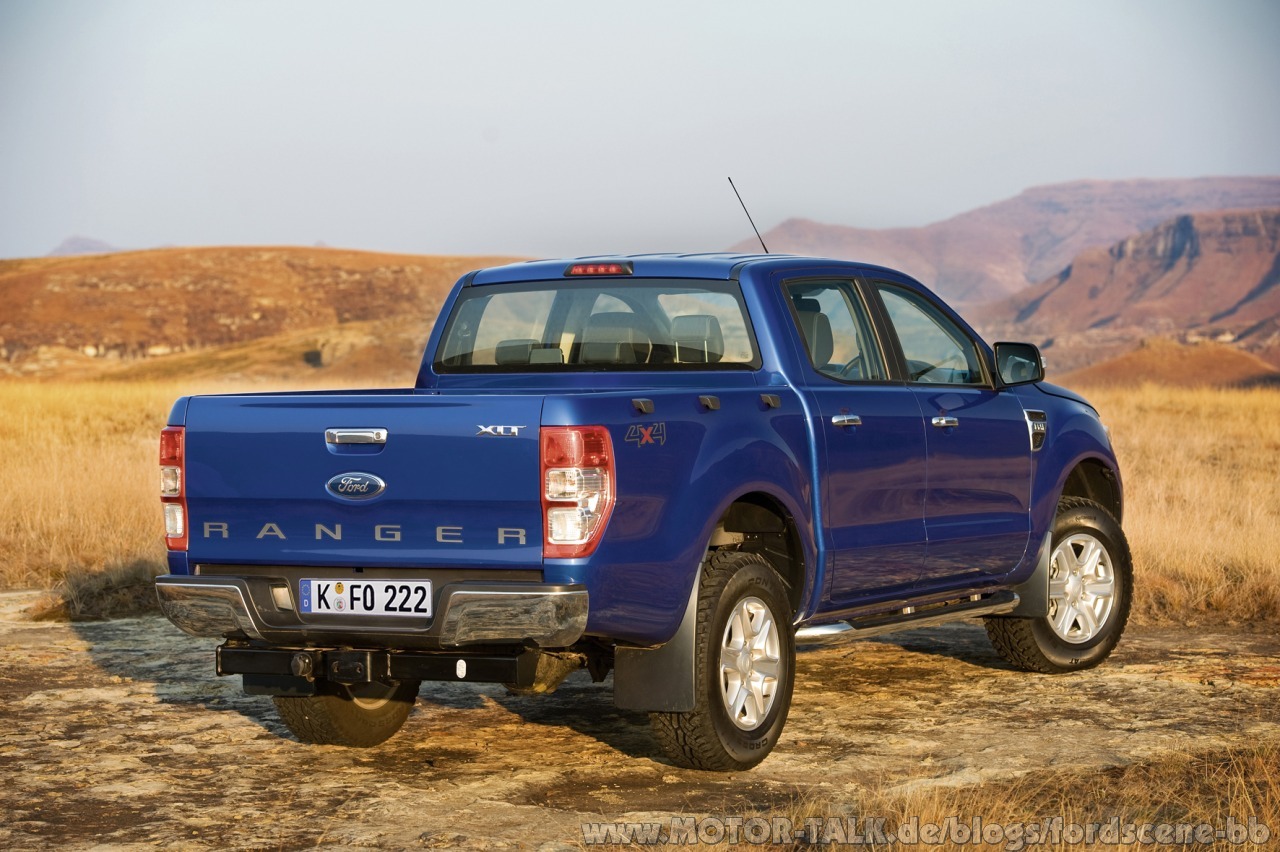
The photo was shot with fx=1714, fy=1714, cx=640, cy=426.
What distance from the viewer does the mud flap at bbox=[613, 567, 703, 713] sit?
5875mm

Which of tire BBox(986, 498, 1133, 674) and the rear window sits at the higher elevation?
the rear window

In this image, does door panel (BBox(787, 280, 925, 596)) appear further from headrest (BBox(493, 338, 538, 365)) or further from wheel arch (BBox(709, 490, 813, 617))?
headrest (BBox(493, 338, 538, 365))

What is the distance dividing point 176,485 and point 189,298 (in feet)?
352

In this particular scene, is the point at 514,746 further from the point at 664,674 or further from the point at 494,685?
the point at 494,685

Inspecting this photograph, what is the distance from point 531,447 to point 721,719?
1.35 meters

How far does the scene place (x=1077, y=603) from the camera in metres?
8.56

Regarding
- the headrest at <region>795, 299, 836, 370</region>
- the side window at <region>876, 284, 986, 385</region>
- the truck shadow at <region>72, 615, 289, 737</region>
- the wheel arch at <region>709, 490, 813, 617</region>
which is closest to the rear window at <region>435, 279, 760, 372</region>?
the headrest at <region>795, 299, 836, 370</region>

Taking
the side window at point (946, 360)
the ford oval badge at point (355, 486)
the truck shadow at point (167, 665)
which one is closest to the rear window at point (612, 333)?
the side window at point (946, 360)

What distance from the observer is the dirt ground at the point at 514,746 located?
18.4 ft

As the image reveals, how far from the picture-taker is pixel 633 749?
21.9 ft

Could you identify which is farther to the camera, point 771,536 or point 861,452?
point 861,452

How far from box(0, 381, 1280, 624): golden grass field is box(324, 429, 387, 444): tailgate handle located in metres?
5.39

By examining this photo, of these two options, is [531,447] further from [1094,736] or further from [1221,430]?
[1221,430]

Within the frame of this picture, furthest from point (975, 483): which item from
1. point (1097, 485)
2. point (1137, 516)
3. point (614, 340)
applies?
point (1137, 516)
